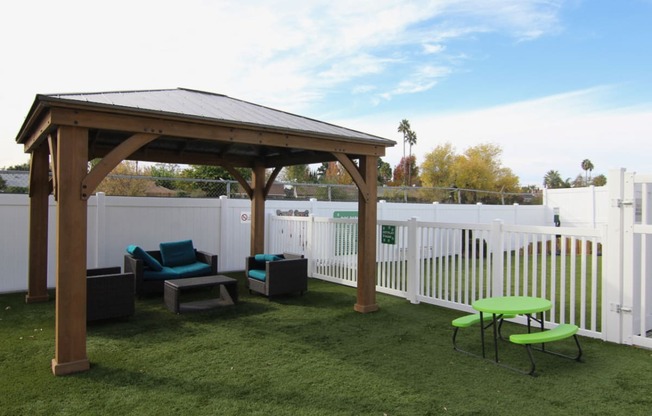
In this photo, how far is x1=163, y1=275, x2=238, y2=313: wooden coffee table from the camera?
5.86 m

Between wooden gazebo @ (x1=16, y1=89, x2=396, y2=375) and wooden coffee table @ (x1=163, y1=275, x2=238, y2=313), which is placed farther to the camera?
A: wooden coffee table @ (x1=163, y1=275, x2=238, y2=313)

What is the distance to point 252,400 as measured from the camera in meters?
3.18

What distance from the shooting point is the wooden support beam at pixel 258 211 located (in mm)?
8922

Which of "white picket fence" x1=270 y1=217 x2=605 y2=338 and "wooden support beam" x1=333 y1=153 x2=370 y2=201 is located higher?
"wooden support beam" x1=333 y1=153 x2=370 y2=201

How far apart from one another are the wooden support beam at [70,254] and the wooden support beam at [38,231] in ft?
10.7

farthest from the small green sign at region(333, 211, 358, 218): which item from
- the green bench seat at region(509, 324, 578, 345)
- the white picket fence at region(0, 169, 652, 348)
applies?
the green bench seat at region(509, 324, 578, 345)

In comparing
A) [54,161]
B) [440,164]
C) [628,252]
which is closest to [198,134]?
[54,161]

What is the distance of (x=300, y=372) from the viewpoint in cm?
375

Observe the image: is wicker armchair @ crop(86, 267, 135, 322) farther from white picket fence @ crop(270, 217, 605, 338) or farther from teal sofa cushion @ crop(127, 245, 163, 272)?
white picket fence @ crop(270, 217, 605, 338)

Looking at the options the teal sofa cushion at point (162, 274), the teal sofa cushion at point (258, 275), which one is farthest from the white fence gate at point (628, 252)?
the teal sofa cushion at point (162, 274)

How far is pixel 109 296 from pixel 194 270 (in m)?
2.05

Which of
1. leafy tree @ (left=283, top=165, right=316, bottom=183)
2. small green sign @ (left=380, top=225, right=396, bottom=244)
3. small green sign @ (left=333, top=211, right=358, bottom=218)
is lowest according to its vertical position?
small green sign @ (left=380, top=225, right=396, bottom=244)

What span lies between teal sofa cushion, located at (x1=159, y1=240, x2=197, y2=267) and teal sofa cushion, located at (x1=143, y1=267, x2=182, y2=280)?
48 cm

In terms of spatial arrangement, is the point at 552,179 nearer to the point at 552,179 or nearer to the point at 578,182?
the point at 552,179
